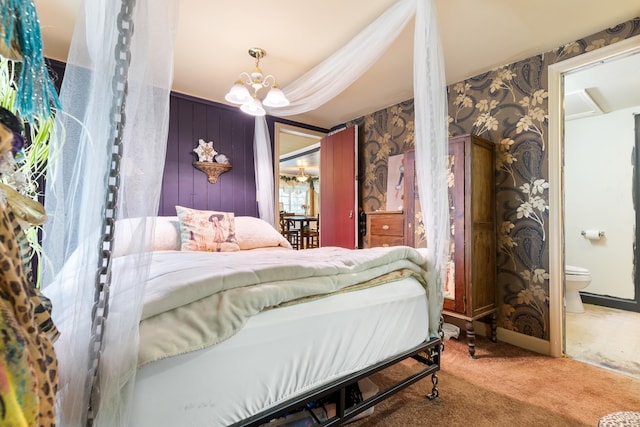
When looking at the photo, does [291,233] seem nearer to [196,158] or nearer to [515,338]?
[196,158]

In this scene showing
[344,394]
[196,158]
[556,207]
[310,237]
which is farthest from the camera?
[310,237]

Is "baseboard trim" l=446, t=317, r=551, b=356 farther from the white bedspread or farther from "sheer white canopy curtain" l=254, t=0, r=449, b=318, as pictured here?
the white bedspread

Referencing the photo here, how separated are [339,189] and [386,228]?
1106mm

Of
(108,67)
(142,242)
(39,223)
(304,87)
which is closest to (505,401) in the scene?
(142,242)

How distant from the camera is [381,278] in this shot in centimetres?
138

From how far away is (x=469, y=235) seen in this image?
223 cm

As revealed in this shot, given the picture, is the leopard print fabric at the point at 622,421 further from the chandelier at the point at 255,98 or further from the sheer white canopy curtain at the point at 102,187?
the chandelier at the point at 255,98

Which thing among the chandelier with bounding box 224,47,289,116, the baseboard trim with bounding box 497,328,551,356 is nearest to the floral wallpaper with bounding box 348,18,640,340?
the baseboard trim with bounding box 497,328,551,356

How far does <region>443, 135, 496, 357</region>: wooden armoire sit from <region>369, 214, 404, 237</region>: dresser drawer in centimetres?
56

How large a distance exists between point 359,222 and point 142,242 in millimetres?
3019

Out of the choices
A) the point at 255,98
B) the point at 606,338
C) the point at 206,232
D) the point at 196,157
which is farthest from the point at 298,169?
the point at 606,338

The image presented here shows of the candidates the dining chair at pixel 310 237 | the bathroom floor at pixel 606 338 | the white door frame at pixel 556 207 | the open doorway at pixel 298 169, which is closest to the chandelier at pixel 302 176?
the open doorway at pixel 298 169

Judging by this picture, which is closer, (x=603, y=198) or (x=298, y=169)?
(x=603, y=198)

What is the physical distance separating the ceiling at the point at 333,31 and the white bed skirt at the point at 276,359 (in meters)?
1.75
